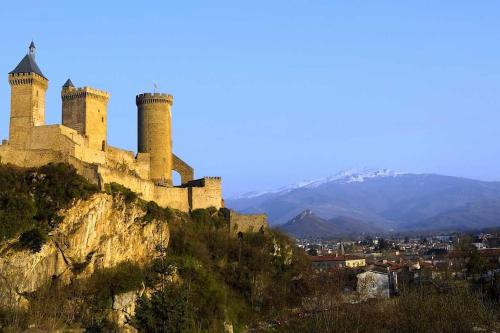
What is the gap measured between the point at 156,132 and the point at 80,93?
393 inches

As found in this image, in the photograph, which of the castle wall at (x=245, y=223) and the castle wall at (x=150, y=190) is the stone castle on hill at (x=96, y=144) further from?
the castle wall at (x=245, y=223)

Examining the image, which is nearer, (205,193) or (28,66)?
(28,66)

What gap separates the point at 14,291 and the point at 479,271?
44.8 metres

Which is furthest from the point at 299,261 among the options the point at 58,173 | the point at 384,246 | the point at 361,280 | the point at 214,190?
the point at 384,246

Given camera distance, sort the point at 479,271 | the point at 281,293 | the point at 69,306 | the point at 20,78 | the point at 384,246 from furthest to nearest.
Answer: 1. the point at 384,246
2. the point at 479,271
3. the point at 281,293
4. the point at 20,78
5. the point at 69,306

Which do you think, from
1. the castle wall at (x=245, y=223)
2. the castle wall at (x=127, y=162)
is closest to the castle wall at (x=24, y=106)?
the castle wall at (x=127, y=162)

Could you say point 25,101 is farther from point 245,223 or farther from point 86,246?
point 245,223

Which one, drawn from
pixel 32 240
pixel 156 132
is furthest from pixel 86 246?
pixel 156 132

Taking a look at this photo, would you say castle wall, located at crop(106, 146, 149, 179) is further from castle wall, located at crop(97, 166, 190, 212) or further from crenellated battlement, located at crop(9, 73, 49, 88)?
crenellated battlement, located at crop(9, 73, 49, 88)

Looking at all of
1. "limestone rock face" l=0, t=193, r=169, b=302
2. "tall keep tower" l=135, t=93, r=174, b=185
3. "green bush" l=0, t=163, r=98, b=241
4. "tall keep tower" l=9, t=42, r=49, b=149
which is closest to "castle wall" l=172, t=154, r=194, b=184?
"tall keep tower" l=135, t=93, r=174, b=185

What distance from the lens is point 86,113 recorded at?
204ft

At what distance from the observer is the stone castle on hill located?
55.7 meters

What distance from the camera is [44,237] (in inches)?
2036

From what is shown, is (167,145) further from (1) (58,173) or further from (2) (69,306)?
(2) (69,306)
